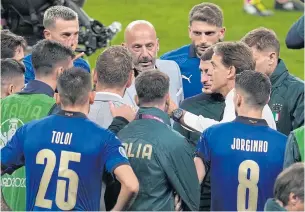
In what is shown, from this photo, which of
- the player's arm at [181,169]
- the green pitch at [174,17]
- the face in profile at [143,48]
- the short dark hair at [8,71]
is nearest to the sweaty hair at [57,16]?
the face in profile at [143,48]

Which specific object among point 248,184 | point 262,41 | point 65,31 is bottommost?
point 248,184

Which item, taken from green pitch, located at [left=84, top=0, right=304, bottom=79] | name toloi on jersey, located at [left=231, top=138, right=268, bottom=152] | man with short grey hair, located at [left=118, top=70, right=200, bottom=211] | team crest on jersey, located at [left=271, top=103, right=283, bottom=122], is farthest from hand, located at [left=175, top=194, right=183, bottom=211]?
green pitch, located at [left=84, top=0, right=304, bottom=79]

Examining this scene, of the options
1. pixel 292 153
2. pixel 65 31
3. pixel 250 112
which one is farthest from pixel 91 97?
pixel 65 31

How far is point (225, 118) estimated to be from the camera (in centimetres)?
780

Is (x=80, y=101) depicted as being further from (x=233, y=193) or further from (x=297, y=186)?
(x=297, y=186)

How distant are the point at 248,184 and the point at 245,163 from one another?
14 centimetres

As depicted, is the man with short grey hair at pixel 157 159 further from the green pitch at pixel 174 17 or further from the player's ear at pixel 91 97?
the green pitch at pixel 174 17

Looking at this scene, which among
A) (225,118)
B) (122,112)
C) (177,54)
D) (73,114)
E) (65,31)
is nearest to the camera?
(73,114)

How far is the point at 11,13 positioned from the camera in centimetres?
1254

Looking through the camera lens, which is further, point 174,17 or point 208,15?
point 174,17

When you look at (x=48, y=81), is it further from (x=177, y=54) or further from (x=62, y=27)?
(x=177, y=54)

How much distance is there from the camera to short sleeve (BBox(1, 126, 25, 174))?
279 inches

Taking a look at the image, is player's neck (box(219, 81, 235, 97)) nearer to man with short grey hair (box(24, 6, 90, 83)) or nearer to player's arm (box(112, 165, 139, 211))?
player's arm (box(112, 165, 139, 211))

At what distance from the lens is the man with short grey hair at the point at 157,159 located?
7.14 meters
